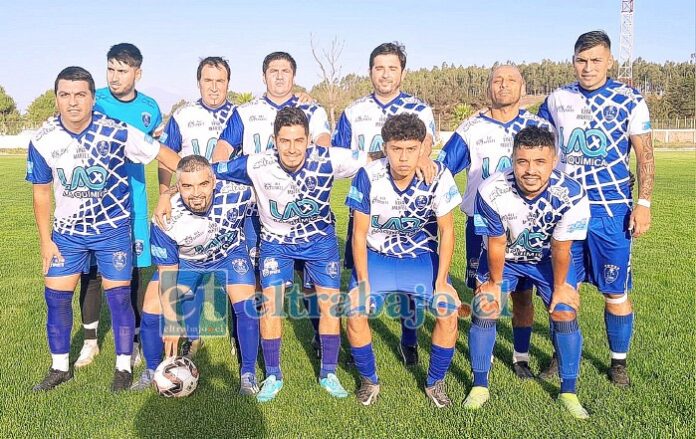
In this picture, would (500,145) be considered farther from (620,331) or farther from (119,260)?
(119,260)

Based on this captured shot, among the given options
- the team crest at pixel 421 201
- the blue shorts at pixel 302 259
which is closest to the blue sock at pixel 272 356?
the blue shorts at pixel 302 259

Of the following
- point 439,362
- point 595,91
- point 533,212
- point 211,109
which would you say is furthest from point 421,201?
point 211,109

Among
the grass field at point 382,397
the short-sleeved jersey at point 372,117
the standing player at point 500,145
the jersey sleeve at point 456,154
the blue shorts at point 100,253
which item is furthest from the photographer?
the short-sleeved jersey at point 372,117

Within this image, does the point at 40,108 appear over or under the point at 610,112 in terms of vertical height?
over

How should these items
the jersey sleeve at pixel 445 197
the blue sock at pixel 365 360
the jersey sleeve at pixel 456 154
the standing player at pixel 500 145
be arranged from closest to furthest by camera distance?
the jersey sleeve at pixel 445 197 → the blue sock at pixel 365 360 → the standing player at pixel 500 145 → the jersey sleeve at pixel 456 154

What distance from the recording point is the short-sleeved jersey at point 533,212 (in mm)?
3883

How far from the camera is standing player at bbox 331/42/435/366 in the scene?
475cm

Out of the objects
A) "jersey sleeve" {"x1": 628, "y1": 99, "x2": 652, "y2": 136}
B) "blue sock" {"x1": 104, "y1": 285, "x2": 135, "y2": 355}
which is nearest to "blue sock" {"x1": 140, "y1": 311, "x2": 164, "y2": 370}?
"blue sock" {"x1": 104, "y1": 285, "x2": 135, "y2": 355}

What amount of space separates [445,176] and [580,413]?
1.84m

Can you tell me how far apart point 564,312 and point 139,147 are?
3.30m

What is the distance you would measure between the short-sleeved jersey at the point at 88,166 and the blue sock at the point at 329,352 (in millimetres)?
1817

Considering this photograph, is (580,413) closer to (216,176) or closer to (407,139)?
(407,139)

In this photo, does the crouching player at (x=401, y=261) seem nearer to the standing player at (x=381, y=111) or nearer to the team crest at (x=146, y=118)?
the standing player at (x=381, y=111)

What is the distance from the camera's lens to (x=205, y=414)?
402 centimetres
